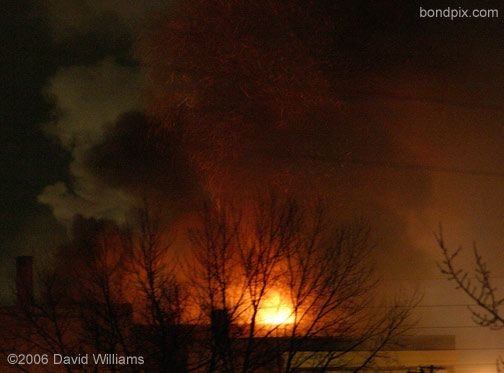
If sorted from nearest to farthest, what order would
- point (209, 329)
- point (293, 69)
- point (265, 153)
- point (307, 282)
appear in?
point (209, 329), point (307, 282), point (293, 69), point (265, 153)

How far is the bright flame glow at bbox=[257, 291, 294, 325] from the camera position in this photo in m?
13.7

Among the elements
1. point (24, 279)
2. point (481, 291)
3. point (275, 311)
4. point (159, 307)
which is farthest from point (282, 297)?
point (24, 279)

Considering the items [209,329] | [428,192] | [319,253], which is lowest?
[209,329]

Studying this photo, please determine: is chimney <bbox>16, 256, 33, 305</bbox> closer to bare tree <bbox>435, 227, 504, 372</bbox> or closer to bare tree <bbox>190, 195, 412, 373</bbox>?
bare tree <bbox>190, 195, 412, 373</bbox>

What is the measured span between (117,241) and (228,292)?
6.95ft

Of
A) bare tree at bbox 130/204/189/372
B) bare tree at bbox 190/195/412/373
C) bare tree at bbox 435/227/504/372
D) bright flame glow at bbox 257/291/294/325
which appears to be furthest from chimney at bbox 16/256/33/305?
bare tree at bbox 435/227/504/372

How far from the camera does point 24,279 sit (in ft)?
51.1

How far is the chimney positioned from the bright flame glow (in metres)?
3.42

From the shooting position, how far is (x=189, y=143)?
18.8 metres

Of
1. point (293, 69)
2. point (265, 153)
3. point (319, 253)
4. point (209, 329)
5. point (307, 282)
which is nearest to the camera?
point (209, 329)

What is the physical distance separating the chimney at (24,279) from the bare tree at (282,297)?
8.53ft

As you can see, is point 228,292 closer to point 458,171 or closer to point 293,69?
point 293,69

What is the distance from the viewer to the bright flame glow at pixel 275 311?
539 inches

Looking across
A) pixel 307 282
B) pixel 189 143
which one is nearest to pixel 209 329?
pixel 307 282
